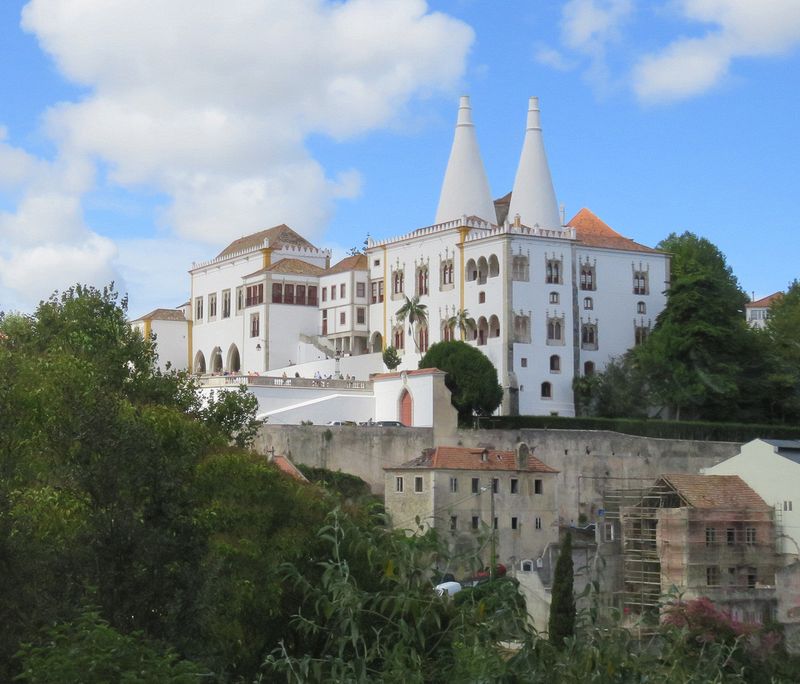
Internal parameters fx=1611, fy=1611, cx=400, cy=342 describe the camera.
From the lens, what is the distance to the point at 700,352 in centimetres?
6850

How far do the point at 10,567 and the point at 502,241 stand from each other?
50.8 metres

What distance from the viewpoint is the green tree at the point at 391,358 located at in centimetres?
7119

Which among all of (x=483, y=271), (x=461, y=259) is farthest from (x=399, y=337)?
(x=483, y=271)

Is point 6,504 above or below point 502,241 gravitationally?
below

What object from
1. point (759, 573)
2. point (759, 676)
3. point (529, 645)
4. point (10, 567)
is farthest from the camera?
point (759, 573)

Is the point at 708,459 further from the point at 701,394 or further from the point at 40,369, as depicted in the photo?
the point at 40,369

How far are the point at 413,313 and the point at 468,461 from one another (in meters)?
16.0

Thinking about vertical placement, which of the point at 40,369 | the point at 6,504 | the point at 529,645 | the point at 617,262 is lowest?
the point at 529,645

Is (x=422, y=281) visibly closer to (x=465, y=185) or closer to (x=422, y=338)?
(x=422, y=338)

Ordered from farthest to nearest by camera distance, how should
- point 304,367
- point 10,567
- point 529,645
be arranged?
point 304,367 < point 10,567 < point 529,645

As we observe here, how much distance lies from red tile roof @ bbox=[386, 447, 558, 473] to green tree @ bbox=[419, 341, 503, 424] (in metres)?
5.71

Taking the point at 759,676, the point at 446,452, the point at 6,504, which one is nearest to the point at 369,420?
the point at 446,452

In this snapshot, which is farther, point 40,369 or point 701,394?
point 701,394

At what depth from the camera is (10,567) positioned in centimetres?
1906
